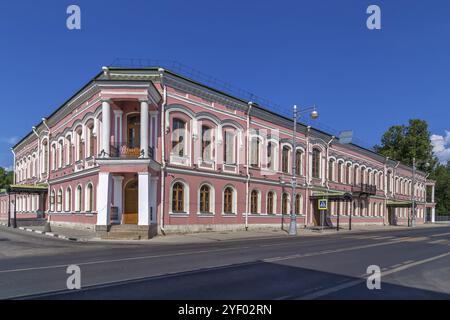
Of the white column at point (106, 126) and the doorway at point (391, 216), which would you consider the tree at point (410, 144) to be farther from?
the white column at point (106, 126)

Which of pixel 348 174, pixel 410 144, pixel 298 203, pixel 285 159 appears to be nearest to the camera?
pixel 285 159

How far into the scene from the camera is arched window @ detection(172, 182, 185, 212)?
24.0 meters

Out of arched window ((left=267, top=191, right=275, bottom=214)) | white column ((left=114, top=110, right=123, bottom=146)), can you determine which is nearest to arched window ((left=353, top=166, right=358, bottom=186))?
arched window ((left=267, top=191, right=275, bottom=214))

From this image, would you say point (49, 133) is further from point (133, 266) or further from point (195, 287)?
point (195, 287)

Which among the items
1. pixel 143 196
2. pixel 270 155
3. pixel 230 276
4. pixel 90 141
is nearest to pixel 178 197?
pixel 143 196

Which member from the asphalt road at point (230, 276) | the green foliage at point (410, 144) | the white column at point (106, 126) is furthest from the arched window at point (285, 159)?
the green foliage at point (410, 144)

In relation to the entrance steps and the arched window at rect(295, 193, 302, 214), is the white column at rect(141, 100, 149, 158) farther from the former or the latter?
the arched window at rect(295, 193, 302, 214)

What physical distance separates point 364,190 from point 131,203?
29.9 meters

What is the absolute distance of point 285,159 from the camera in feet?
110

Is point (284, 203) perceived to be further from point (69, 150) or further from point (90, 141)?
point (69, 150)

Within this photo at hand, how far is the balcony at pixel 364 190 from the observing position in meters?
43.2

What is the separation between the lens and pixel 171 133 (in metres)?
23.9

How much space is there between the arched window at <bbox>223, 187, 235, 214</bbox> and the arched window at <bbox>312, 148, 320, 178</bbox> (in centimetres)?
1178
